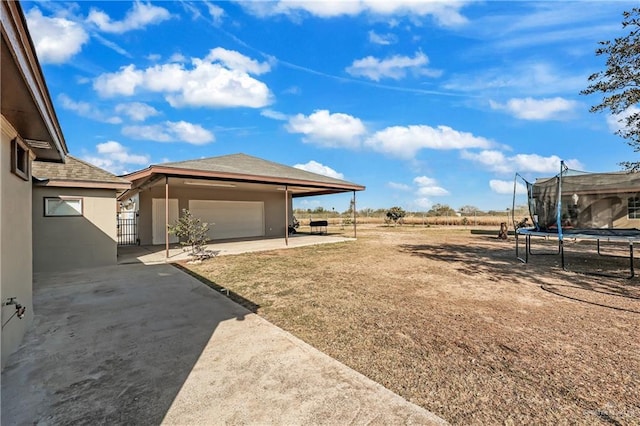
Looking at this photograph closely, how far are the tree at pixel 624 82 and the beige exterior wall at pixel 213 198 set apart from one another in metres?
12.9

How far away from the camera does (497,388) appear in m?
2.16

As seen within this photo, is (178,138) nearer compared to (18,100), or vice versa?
(18,100)

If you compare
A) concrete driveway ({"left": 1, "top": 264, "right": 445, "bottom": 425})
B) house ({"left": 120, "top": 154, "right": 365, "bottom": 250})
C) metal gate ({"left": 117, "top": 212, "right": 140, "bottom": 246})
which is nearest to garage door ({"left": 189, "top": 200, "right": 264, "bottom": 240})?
house ({"left": 120, "top": 154, "right": 365, "bottom": 250})

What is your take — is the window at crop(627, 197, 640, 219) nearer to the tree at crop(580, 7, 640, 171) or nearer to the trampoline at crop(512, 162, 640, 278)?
the trampoline at crop(512, 162, 640, 278)

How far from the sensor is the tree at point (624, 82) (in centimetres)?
593

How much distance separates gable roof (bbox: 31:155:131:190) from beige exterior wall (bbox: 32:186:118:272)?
0.93 feet

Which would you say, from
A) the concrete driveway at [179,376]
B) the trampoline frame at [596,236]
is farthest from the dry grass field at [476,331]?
the trampoline frame at [596,236]

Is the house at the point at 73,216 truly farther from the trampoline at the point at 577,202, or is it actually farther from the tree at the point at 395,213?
the tree at the point at 395,213

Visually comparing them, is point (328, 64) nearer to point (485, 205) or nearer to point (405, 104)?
point (405, 104)

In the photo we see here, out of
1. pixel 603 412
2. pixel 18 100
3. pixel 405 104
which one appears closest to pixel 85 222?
pixel 18 100

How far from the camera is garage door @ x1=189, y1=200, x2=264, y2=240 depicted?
44.0ft

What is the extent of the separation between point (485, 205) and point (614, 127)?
102ft

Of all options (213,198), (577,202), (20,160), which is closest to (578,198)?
(577,202)

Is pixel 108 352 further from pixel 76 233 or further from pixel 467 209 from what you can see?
pixel 467 209
